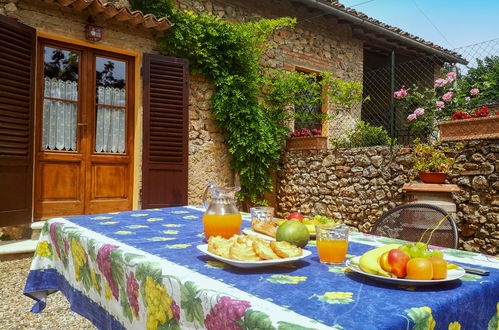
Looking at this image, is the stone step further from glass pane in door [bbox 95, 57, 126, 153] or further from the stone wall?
the stone wall

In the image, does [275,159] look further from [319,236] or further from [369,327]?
[369,327]

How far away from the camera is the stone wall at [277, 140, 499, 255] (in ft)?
Answer: 12.4

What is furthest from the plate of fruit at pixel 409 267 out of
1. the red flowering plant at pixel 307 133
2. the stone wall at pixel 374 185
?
the red flowering plant at pixel 307 133

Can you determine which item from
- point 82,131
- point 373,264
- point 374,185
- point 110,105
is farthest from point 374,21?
point 373,264

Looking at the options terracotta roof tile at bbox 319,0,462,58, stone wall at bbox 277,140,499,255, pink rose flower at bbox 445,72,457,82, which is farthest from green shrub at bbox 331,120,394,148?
terracotta roof tile at bbox 319,0,462,58

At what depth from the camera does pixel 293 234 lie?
1.20m

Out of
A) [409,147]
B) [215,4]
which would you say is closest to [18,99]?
[215,4]

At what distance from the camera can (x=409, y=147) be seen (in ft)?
14.5

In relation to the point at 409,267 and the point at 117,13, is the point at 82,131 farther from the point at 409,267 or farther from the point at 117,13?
the point at 409,267

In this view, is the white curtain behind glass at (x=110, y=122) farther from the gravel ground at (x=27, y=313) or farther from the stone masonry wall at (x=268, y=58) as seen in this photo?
the gravel ground at (x=27, y=313)

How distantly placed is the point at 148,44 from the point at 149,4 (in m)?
0.49

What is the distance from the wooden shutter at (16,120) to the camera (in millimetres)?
3756

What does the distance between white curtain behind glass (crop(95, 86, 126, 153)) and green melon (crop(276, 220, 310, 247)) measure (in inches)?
157

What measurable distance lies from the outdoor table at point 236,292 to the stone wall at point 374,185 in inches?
112
